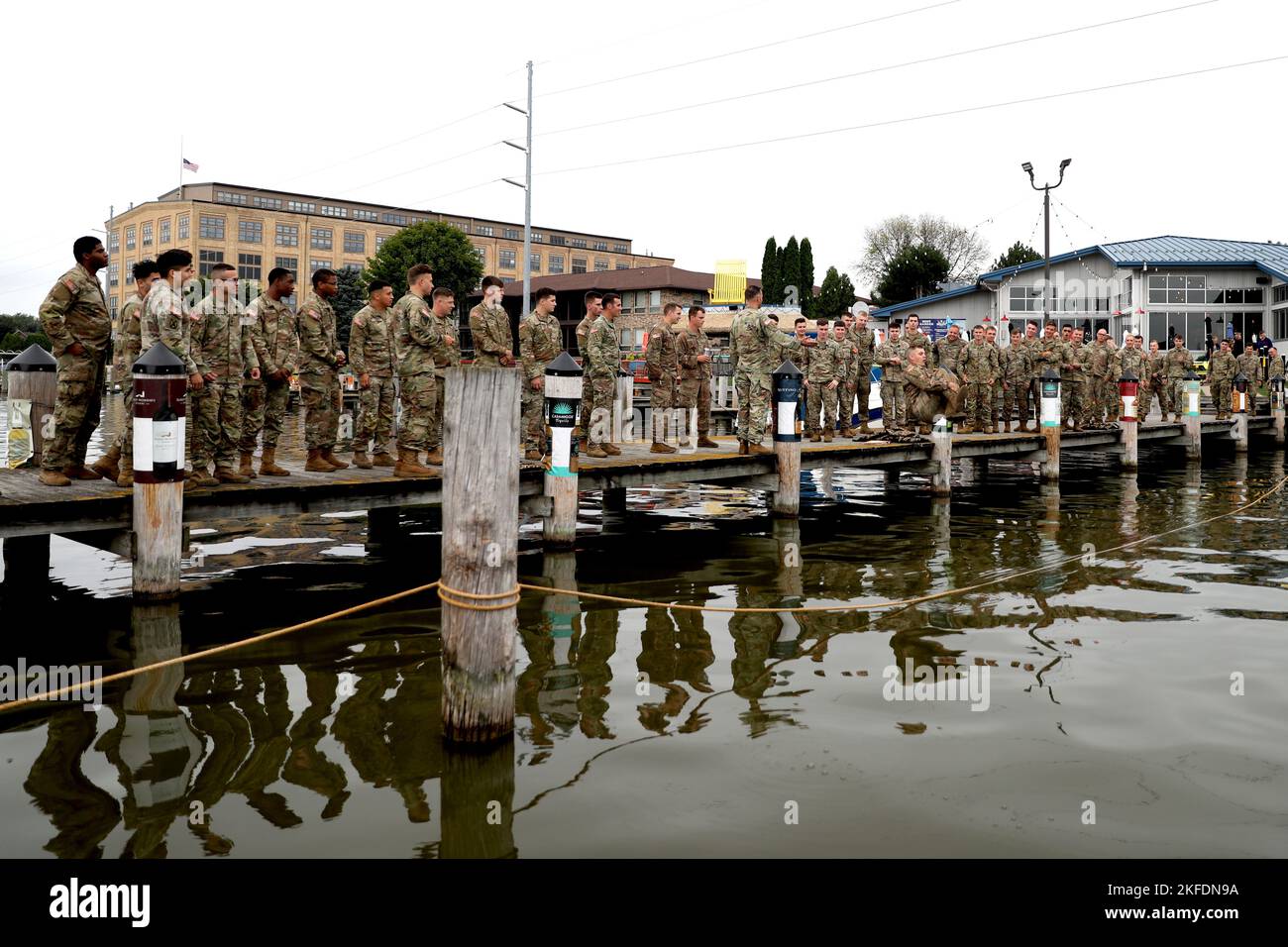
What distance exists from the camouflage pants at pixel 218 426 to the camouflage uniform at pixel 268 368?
41 centimetres

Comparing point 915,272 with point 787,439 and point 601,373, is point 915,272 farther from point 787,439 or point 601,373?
point 601,373

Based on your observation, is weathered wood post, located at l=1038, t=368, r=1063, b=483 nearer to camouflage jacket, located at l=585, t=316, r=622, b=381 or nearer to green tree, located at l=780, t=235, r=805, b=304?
camouflage jacket, located at l=585, t=316, r=622, b=381

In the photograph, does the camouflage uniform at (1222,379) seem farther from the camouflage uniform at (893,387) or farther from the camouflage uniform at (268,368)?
the camouflage uniform at (268,368)

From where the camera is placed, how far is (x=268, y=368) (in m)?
8.89

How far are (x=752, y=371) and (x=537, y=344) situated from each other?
9.57 feet

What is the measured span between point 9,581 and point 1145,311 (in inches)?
1832

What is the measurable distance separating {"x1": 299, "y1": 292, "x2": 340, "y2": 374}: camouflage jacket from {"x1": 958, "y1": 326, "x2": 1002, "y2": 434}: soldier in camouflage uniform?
12512 millimetres

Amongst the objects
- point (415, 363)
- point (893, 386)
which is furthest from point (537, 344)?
point (893, 386)

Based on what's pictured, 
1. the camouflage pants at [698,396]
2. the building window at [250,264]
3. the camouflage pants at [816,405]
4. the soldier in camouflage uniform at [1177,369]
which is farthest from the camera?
the building window at [250,264]

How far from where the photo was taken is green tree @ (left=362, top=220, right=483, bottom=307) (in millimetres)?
60781

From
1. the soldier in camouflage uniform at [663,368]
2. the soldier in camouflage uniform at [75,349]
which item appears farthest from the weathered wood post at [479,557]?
the soldier in camouflage uniform at [663,368]

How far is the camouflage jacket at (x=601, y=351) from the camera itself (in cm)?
1145

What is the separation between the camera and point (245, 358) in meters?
8.68
